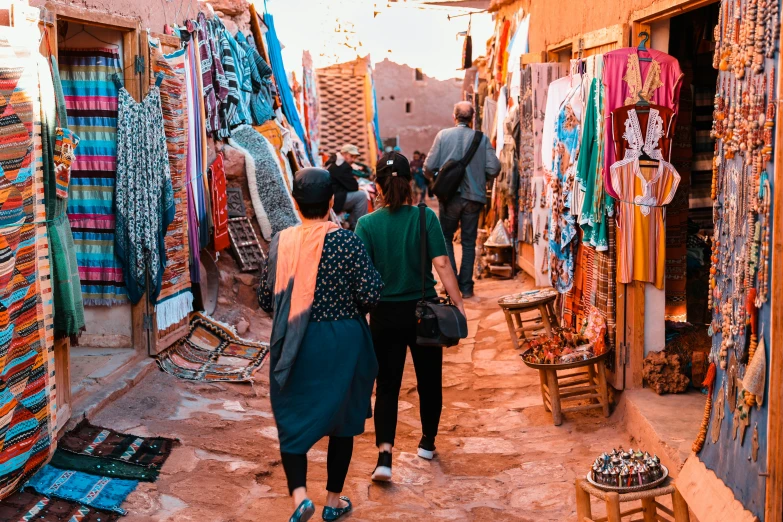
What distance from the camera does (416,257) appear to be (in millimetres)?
4840

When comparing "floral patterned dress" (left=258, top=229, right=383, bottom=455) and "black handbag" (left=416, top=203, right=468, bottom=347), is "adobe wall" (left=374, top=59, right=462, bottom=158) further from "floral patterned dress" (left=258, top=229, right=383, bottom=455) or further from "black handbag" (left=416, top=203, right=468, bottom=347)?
"floral patterned dress" (left=258, top=229, right=383, bottom=455)

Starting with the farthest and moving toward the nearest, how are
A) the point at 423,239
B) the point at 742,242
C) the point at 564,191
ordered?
1. the point at 564,191
2. the point at 423,239
3. the point at 742,242

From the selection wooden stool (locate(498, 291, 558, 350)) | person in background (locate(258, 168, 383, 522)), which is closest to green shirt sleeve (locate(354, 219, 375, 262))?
person in background (locate(258, 168, 383, 522))

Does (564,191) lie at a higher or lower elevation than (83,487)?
higher

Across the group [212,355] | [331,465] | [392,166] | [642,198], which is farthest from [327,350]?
[212,355]

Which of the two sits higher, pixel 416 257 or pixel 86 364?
pixel 416 257

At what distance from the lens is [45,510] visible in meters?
4.23

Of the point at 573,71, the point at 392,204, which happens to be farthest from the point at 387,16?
the point at 392,204

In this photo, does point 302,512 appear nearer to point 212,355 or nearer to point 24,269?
point 24,269

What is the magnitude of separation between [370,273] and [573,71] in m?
3.15

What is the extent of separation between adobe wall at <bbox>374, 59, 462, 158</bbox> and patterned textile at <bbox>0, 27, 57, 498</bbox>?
23.9 metres

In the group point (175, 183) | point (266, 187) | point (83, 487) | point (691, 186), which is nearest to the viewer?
point (83, 487)

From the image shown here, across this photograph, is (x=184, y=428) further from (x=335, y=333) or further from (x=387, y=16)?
(x=387, y=16)

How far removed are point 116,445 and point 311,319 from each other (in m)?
1.87
